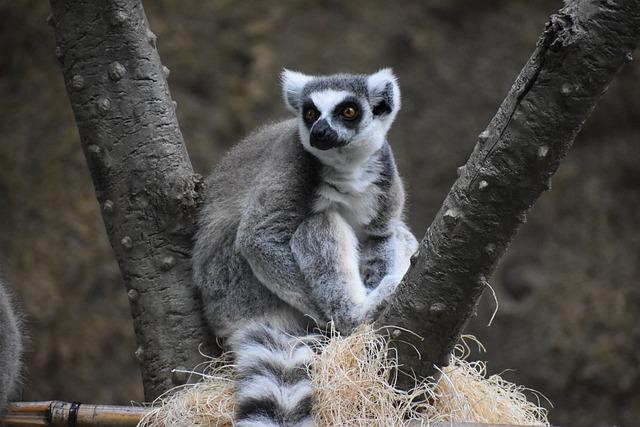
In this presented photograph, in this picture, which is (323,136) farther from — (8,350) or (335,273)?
(8,350)

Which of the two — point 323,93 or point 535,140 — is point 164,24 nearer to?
point 323,93

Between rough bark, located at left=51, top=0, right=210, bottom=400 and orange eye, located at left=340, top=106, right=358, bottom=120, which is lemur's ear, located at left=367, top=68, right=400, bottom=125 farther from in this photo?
rough bark, located at left=51, top=0, right=210, bottom=400

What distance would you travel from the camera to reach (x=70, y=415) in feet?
11.1

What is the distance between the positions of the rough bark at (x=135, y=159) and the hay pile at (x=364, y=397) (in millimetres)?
346

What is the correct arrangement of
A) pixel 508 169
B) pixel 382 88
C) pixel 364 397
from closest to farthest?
pixel 508 169 → pixel 364 397 → pixel 382 88

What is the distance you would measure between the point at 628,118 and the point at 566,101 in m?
4.74

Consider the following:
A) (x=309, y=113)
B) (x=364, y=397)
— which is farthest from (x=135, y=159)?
(x=364, y=397)

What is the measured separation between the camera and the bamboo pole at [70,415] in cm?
330

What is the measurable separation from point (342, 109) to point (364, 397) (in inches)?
58.6

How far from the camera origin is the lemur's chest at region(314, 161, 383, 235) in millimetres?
3826

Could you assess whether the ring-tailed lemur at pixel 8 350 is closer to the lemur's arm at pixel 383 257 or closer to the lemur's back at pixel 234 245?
the lemur's back at pixel 234 245

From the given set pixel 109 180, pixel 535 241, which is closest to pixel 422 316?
pixel 109 180

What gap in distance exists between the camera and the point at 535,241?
6.86 m

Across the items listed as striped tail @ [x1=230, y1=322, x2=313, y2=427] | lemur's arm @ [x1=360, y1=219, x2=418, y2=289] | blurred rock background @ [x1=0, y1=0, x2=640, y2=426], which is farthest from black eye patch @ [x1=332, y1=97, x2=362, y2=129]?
blurred rock background @ [x1=0, y1=0, x2=640, y2=426]
